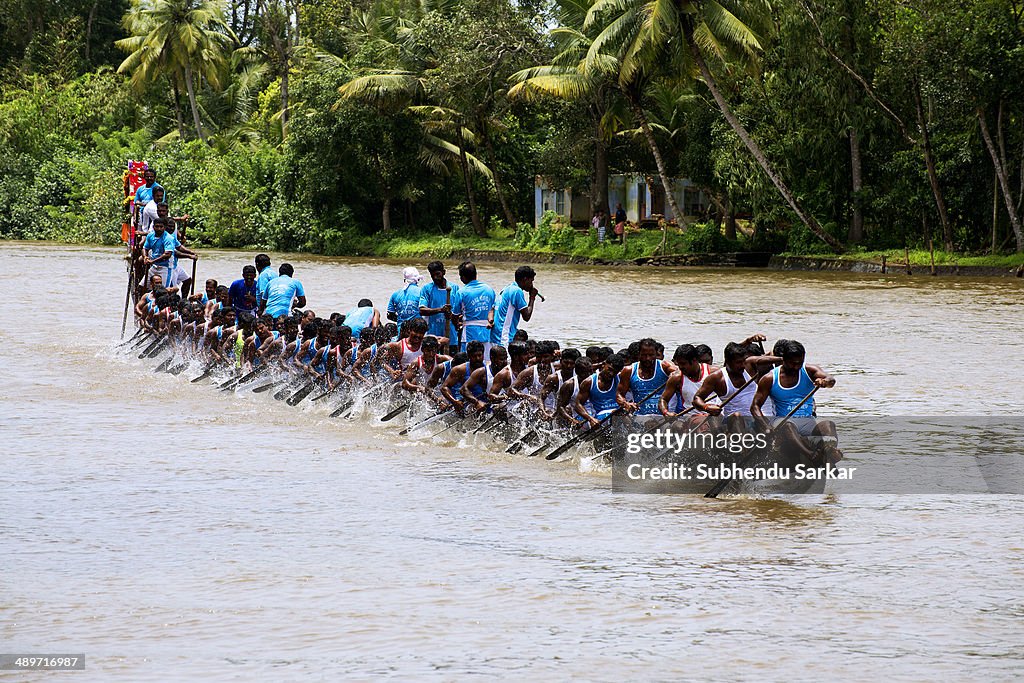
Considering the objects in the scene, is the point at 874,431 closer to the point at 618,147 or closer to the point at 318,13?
the point at 618,147

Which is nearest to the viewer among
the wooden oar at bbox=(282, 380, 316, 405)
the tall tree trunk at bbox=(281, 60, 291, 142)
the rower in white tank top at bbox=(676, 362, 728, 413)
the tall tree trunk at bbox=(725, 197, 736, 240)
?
the rower in white tank top at bbox=(676, 362, 728, 413)

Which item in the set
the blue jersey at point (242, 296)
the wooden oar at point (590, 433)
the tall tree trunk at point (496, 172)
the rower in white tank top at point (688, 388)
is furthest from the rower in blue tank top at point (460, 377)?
the tall tree trunk at point (496, 172)

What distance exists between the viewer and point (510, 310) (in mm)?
12477

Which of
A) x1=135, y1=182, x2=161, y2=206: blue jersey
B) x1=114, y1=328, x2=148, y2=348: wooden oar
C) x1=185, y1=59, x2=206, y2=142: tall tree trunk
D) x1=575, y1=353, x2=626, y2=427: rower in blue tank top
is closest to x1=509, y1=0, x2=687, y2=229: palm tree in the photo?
x1=185, y1=59, x2=206, y2=142: tall tree trunk

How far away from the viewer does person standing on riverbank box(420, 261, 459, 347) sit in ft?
42.1

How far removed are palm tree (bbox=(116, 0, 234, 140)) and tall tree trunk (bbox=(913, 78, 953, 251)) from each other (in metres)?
26.6

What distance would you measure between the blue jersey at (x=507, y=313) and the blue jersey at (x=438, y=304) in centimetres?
47

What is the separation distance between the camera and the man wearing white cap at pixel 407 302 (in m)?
13.3

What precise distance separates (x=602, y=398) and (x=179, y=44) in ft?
137

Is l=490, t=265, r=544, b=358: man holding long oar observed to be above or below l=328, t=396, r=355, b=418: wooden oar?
above

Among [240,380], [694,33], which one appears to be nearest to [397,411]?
[240,380]

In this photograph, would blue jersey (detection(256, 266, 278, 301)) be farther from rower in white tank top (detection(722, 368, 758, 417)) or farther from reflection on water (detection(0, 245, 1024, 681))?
rower in white tank top (detection(722, 368, 758, 417))

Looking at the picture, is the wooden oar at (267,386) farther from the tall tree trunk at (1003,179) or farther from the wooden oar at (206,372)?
the tall tree trunk at (1003,179)

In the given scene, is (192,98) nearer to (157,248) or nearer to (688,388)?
(157,248)
